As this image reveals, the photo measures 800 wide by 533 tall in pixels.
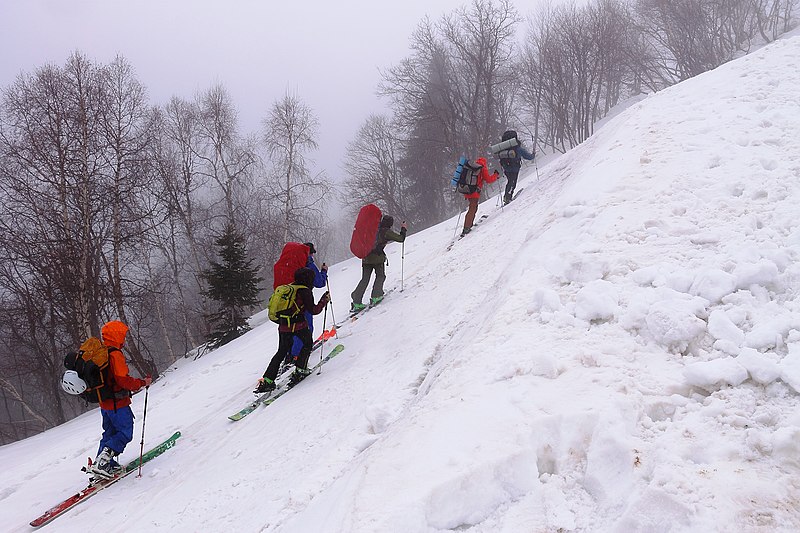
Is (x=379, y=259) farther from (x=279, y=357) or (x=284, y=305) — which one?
(x=279, y=357)

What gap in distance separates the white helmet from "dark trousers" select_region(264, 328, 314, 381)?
235cm

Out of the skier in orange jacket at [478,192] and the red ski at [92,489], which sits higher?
the skier in orange jacket at [478,192]

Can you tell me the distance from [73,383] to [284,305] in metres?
2.74

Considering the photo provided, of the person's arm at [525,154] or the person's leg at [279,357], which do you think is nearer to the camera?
the person's leg at [279,357]

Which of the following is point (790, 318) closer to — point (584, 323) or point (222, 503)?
point (584, 323)

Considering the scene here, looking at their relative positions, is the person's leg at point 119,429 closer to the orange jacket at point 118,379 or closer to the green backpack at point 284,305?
the orange jacket at point 118,379

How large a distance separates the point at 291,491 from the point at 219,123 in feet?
82.1

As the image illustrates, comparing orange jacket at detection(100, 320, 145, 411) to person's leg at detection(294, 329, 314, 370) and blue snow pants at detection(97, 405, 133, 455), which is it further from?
person's leg at detection(294, 329, 314, 370)

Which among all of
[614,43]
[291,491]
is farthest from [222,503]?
[614,43]

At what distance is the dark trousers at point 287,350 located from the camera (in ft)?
22.3

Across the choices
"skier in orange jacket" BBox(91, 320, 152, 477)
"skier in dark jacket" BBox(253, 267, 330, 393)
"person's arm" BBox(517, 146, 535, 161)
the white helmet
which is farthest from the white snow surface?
"person's arm" BBox(517, 146, 535, 161)

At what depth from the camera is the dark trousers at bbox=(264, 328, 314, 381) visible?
6793mm

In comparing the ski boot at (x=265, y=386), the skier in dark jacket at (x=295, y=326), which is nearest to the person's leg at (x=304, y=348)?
the skier in dark jacket at (x=295, y=326)

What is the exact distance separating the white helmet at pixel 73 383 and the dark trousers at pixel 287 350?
2349mm
